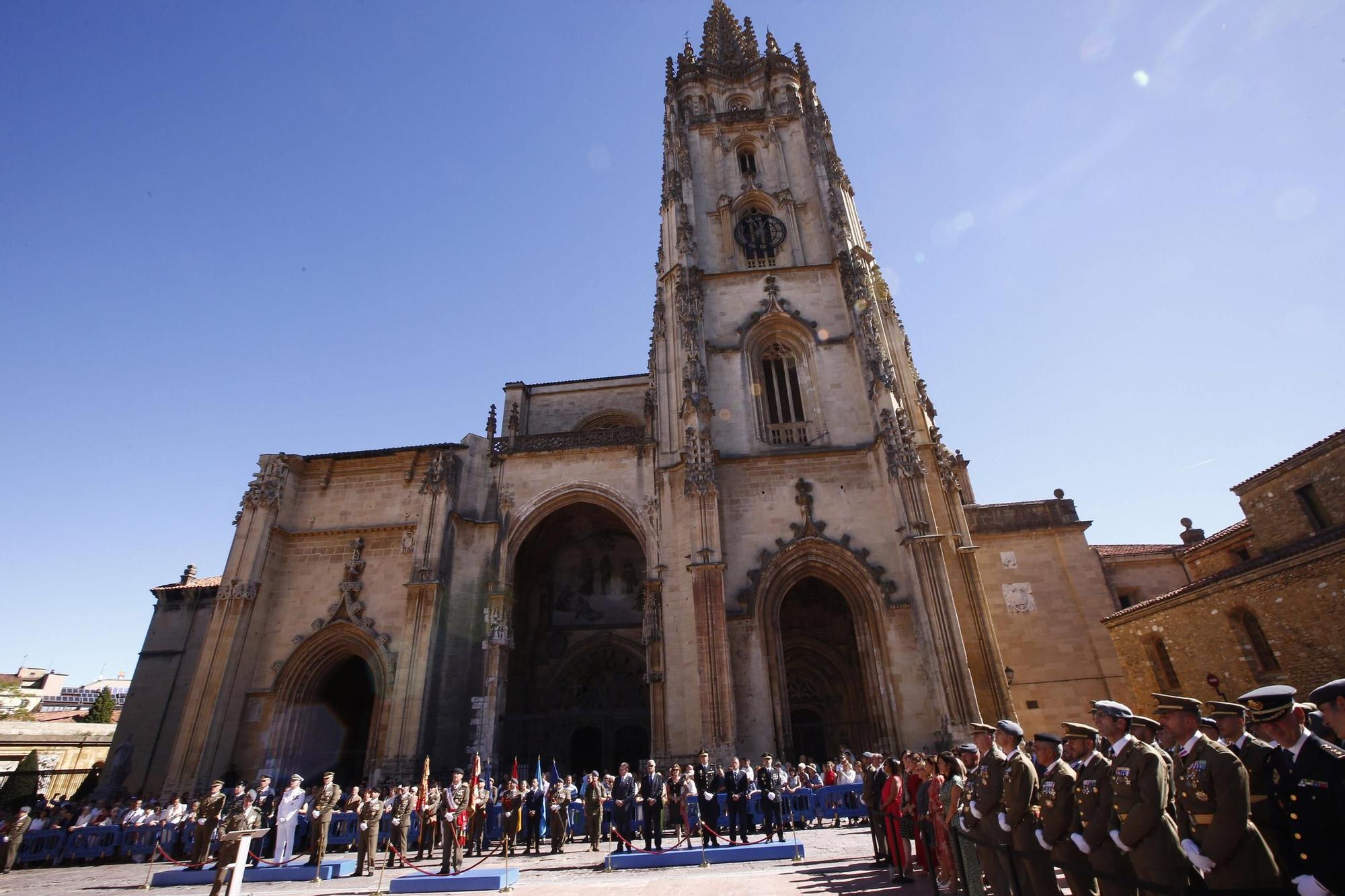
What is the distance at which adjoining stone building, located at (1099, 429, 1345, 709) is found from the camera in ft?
43.1

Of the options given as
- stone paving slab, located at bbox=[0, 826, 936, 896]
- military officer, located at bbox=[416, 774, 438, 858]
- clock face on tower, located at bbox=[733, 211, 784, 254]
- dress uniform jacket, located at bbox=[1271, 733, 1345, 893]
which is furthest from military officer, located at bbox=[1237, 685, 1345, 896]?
clock face on tower, located at bbox=[733, 211, 784, 254]

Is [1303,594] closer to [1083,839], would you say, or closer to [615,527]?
[1083,839]

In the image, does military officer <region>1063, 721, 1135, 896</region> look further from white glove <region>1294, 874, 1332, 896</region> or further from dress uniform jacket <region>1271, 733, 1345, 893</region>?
white glove <region>1294, 874, 1332, 896</region>

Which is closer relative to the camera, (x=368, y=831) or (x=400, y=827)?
(x=368, y=831)

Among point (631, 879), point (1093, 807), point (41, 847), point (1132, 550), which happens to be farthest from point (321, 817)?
point (1132, 550)

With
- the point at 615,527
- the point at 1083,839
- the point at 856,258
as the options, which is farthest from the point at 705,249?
the point at 1083,839

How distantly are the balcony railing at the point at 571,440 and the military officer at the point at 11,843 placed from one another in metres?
12.0

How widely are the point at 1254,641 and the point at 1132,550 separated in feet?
27.0

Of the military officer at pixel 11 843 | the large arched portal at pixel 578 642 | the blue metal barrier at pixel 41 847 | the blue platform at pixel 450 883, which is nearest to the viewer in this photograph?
the blue platform at pixel 450 883

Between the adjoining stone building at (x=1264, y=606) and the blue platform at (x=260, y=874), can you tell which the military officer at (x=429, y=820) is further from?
the adjoining stone building at (x=1264, y=606)

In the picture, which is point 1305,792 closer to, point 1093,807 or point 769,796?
point 1093,807

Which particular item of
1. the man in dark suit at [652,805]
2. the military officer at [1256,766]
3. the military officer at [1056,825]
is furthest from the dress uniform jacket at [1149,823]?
the man in dark suit at [652,805]

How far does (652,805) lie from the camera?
10.2 meters

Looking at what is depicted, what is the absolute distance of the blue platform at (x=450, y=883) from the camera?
24.5 feet
